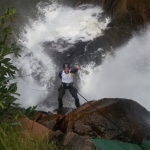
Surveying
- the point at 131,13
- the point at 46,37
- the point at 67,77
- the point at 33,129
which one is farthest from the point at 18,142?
the point at 46,37

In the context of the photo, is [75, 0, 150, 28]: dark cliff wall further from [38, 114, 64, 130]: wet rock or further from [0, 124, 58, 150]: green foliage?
[0, 124, 58, 150]: green foliage

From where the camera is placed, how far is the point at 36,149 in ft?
11.3

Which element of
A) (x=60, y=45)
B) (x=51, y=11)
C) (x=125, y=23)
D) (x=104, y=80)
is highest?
(x=51, y=11)

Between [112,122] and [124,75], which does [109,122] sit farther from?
[124,75]

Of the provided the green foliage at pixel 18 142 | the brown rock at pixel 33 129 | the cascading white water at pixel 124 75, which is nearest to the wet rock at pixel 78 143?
the green foliage at pixel 18 142

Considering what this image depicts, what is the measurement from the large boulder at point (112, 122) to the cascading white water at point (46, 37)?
4.24 metres

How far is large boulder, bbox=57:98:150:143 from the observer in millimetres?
6320

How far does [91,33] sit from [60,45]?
1535mm

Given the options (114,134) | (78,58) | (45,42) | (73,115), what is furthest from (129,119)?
(45,42)

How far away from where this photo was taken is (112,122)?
6.28m

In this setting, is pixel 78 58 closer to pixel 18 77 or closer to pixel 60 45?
pixel 60 45

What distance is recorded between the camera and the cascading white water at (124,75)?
10537 mm

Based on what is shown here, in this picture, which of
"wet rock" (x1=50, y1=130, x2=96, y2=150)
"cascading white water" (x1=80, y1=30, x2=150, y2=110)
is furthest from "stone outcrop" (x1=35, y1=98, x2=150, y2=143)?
"cascading white water" (x1=80, y1=30, x2=150, y2=110)

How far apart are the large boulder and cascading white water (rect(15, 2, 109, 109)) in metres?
4.24
